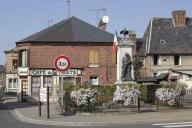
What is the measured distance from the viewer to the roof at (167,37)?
70562 millimetres

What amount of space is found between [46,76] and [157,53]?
20.1 metres

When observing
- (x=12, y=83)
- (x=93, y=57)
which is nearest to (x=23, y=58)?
(x=93, y=57)

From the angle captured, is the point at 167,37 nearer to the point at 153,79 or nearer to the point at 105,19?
the point at 105,19

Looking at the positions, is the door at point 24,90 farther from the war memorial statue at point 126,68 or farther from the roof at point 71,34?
the war memorial statue at point 126,68

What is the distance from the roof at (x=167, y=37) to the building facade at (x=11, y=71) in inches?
939

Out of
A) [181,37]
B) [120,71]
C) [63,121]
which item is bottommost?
[63,121]

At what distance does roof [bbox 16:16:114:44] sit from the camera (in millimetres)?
56594

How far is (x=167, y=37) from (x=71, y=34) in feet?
64.6

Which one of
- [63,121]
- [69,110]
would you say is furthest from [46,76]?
[63,121]

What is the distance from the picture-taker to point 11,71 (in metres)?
86.1

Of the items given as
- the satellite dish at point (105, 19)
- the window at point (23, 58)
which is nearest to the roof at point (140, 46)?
the satellite dish at point (105, 19)

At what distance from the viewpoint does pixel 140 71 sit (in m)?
70.3

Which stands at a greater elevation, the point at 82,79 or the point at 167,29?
the point at 167,29

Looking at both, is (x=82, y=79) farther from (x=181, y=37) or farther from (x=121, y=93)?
(x=121, y=93)
